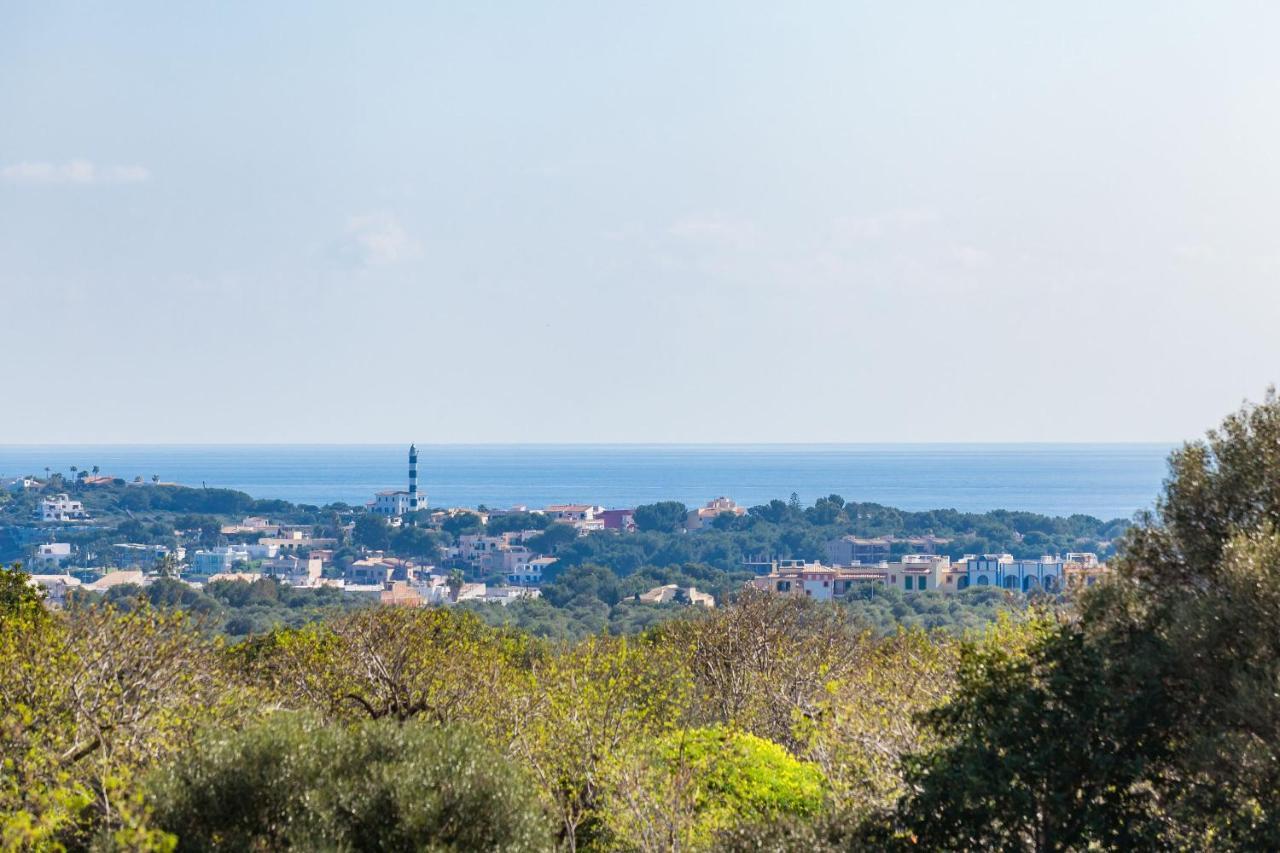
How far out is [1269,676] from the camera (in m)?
11.5

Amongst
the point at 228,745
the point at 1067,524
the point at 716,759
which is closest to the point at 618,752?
the point at 716,759

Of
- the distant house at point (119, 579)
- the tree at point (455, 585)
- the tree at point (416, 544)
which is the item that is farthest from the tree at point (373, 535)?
the distant house at point (119, 579)

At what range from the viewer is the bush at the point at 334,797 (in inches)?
504

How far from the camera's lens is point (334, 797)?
1315 cm

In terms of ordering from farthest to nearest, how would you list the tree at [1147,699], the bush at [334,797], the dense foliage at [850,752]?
1. the bush at [334,797]
2. the dense foliage at [850,752]
3. the tree at [1147,699]

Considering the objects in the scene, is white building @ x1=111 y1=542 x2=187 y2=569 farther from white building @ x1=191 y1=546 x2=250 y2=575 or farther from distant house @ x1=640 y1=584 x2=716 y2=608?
distant house @ x1=640 y1=584 x2=716 y2=608

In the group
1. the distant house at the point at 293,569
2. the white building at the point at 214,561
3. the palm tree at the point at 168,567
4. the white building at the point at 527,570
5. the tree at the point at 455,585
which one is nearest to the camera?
the palm tree at the point at 168,567

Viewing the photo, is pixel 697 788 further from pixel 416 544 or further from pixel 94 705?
pixel 416 544

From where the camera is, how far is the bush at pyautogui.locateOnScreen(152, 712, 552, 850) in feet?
42.0

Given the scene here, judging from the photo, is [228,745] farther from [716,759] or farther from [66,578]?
[66,578]

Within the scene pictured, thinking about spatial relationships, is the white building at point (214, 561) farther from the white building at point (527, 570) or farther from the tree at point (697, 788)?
the tree at point (697, 788)

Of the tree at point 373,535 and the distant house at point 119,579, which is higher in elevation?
the tree at point 373,535

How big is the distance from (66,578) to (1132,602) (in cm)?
16160

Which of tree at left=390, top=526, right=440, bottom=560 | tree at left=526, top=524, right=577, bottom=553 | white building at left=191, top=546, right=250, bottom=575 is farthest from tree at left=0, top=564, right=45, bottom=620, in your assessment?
tree at left=390, top=526, right=440, bottom=560
